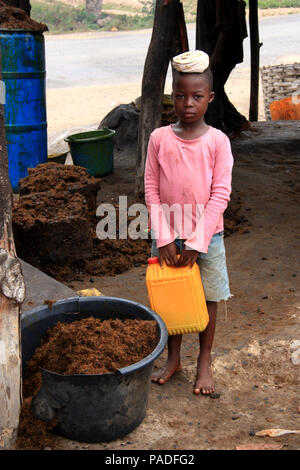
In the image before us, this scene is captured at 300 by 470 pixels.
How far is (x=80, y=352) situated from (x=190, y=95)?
1.10 meters

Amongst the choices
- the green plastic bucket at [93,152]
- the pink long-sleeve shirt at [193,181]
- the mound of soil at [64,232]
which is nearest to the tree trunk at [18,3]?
the green plastic bucket at [93,152]

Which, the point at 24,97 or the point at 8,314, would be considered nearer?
the point at 8,314

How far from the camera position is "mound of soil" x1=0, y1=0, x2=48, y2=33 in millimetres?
6027

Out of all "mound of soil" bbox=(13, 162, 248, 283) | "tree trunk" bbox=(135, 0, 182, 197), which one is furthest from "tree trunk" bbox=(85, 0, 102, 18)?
"mound of soil" bbox=(13, 162, 248, 283)

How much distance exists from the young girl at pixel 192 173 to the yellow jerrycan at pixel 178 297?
0.17 ft

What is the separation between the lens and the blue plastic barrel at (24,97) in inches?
237

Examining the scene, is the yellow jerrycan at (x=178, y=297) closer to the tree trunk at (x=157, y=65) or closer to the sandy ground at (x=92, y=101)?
the tree trunk at (x=157, y=65)

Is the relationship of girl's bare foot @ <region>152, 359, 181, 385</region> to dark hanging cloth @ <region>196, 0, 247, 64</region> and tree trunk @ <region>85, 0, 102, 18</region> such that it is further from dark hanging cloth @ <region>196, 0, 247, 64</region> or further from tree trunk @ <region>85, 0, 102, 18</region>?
tree trunk @ <region>85, 0, 102, 18</region>

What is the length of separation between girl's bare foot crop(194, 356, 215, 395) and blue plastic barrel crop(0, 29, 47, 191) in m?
4.16

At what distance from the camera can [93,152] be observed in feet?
21.9

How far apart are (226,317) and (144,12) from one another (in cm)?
2912

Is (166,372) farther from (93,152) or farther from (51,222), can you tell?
(93,152)

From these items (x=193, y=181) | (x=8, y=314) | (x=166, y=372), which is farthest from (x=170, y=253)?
(x=8, y=314)

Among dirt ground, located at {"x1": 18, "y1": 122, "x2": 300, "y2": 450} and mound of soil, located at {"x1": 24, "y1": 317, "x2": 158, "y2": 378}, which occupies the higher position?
mound of soil, located at {"x1": 24, "y1": 317, "x2": 158, "y2": 378}
